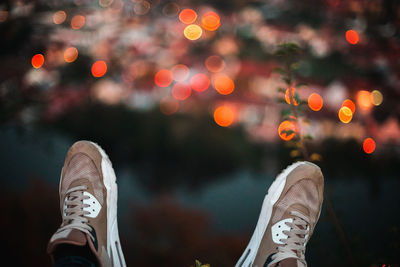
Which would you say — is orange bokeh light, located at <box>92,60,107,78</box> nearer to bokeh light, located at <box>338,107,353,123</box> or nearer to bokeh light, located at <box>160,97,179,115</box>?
bokeh light, located at <box>160,97,179,115</box>

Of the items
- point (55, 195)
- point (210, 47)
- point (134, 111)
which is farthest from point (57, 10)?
point (55, 195)

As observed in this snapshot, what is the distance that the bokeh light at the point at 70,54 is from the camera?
1.65m

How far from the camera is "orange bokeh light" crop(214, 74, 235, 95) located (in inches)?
71.2

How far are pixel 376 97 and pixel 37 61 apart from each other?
199 centimetres

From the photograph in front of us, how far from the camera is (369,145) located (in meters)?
1.72

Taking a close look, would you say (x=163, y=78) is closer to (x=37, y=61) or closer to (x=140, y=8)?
(x=140, y=8)

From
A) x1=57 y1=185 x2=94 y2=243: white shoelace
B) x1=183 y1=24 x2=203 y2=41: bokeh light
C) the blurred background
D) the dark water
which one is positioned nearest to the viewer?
x1=57 y1=185 x2=94 y2=243: white shoelace

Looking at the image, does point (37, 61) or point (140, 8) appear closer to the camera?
point (37, 61)

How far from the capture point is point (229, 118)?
1.86 m

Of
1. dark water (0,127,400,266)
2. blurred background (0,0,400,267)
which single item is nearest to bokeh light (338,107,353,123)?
blurred background (0,0,400,267)

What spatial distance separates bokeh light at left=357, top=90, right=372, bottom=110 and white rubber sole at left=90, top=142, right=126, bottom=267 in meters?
1.49

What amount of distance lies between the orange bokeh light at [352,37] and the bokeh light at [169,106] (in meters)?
1.12

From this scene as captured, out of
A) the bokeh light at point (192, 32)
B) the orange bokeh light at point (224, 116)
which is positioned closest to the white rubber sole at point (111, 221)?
the orange bokeh light at point (224, 116)

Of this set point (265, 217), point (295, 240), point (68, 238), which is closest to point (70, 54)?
point (68, 238)
